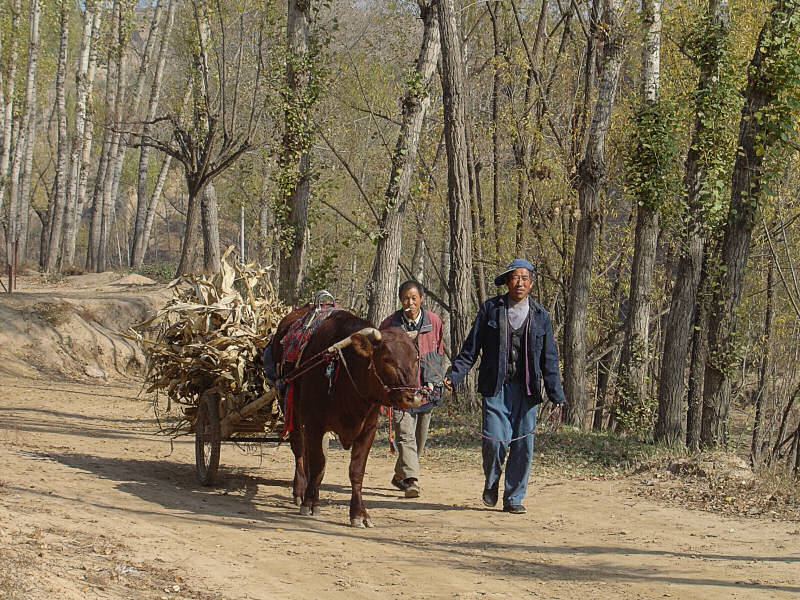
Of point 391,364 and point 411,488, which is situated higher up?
point 391,364

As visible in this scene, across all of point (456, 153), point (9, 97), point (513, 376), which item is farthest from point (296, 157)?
point (9, 97)

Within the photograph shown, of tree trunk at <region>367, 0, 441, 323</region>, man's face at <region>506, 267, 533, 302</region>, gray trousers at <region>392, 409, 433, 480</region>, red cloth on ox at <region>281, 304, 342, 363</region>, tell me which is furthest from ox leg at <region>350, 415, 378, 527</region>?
tree trunk at <region>367, 0, 441, 323</region>

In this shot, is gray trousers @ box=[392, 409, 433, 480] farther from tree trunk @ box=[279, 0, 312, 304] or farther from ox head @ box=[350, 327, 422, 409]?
tree trunk @ box=[279, 0, 312, 304]

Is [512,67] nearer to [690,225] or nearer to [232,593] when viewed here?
[690,225]

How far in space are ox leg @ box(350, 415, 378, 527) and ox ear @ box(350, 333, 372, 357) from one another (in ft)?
2.53

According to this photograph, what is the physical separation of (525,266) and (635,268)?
321 inches

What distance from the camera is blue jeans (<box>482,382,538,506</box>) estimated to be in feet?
29.2

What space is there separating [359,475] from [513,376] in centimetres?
188

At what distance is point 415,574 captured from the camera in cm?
657

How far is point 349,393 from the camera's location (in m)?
8.08

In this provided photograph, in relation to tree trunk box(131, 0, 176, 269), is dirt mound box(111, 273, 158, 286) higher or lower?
lower

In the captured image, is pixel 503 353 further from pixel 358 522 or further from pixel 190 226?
pixel 190 226

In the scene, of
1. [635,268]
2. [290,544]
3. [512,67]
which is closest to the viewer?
[290,544]

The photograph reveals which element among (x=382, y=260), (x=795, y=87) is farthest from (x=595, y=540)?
(x=382, y=260)
